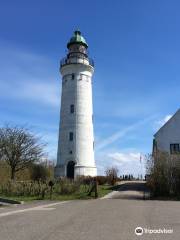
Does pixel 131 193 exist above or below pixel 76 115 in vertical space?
below

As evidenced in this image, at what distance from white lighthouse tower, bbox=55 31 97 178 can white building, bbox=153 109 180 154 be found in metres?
11.0

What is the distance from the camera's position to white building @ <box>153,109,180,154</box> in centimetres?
3733

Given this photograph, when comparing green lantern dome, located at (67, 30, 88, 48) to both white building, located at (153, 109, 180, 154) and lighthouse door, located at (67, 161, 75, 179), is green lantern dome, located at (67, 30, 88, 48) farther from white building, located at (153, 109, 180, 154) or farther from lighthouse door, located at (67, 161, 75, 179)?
white building, located at (153, 109, 180, 154)

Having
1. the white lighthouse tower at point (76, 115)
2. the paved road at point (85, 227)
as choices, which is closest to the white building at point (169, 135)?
the white lighthouse tower at point (76, 115)

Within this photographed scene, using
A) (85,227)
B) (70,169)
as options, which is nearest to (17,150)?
(70,169)

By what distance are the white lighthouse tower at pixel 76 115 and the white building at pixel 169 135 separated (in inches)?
433

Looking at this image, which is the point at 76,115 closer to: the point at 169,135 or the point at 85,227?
the point at 169,135

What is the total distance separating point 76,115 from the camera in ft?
152

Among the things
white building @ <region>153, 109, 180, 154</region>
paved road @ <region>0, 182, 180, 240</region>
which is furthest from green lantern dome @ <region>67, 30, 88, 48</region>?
paved road @ <region>0, 182, 180, 240</region>

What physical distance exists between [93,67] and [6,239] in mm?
41625

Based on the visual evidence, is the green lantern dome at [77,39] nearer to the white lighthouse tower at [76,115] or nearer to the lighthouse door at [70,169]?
the white lighthouse tower at [76,115]

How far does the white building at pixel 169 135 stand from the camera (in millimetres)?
37328

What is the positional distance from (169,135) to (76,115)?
13246 mm

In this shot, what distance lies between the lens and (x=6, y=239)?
9523 millimetres
